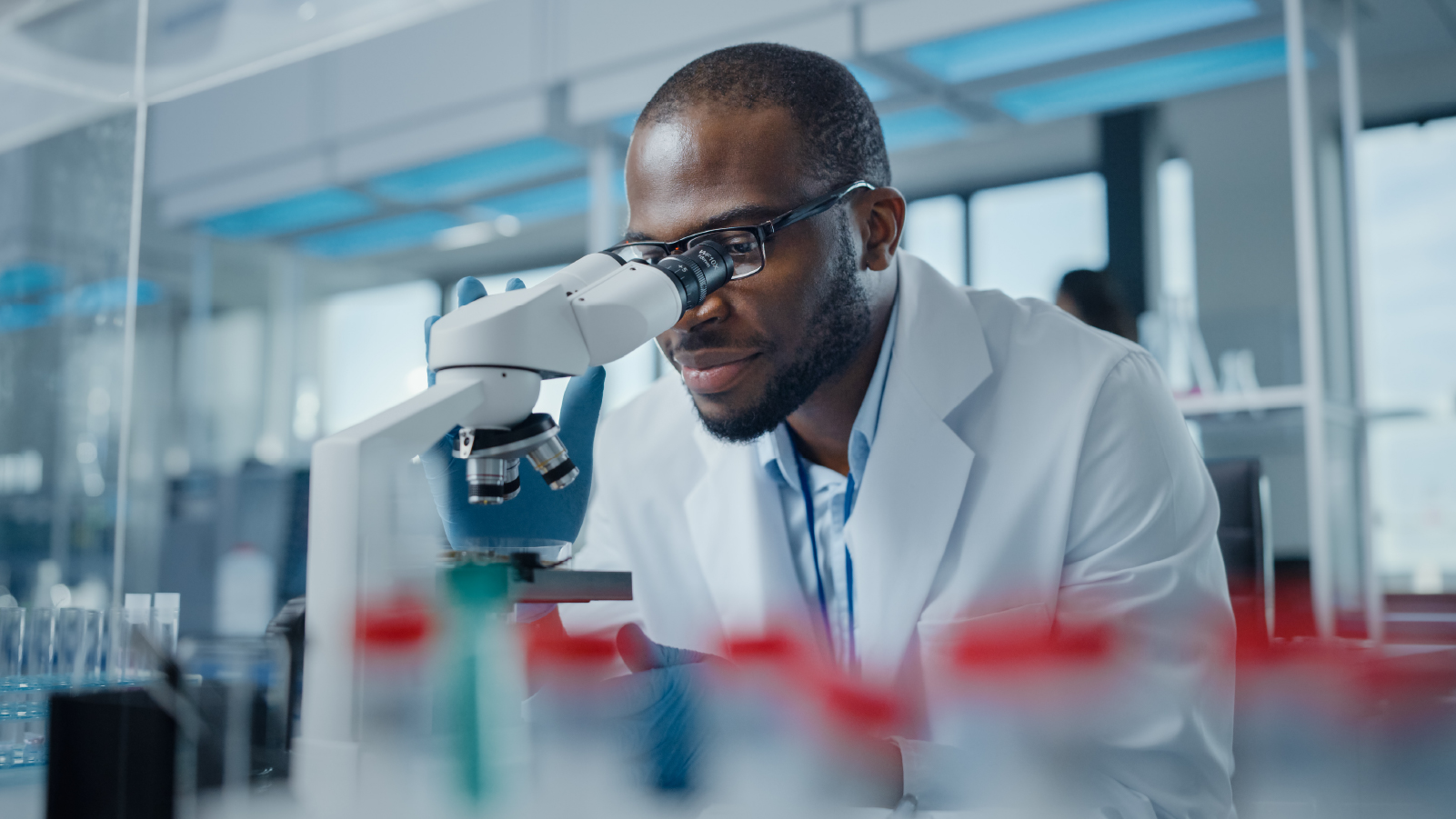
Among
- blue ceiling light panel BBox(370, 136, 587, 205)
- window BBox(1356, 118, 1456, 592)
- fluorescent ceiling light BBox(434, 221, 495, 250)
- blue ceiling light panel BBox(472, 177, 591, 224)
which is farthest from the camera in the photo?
fluorescent ceiling light BBox(434, 221, 495, 250)

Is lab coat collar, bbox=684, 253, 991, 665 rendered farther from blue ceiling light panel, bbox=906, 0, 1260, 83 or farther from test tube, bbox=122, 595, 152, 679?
blue ceiling light panel, bbox=906, 0, 1260, 83

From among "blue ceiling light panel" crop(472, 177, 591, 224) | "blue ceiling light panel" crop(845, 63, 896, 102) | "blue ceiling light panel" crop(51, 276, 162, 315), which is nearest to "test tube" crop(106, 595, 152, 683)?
"blue ceiling light panel" crop(51, 276, 162, 315)

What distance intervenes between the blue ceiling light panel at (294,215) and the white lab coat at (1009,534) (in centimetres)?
411

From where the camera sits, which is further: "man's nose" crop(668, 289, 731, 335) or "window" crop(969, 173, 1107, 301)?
"window" crop(969, 173, 1107, 301)

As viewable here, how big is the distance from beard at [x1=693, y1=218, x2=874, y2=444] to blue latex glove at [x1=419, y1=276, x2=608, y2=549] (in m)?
Result: 0.16

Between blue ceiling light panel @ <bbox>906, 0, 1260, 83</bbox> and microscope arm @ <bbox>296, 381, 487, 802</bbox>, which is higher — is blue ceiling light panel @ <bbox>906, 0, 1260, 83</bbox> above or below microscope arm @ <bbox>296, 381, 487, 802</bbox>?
above

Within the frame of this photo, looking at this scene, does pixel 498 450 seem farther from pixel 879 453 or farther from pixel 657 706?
pixel 879 453

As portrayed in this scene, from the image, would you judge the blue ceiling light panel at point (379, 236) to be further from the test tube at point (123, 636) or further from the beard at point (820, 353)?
the test tube at point (123, 636)

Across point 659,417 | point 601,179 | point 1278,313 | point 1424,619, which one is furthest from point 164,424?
point 1424,619

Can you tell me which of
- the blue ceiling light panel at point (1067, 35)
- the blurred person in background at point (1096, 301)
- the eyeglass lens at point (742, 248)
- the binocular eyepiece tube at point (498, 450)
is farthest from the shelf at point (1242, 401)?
the binocular eyepiece tube at point (498, 450)

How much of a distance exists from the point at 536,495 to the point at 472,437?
0.51 meters

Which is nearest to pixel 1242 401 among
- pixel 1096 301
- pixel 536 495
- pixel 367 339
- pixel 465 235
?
pixel 1096 301

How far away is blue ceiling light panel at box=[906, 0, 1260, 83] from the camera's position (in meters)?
3.07

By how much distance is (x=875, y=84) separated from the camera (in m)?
3.42
